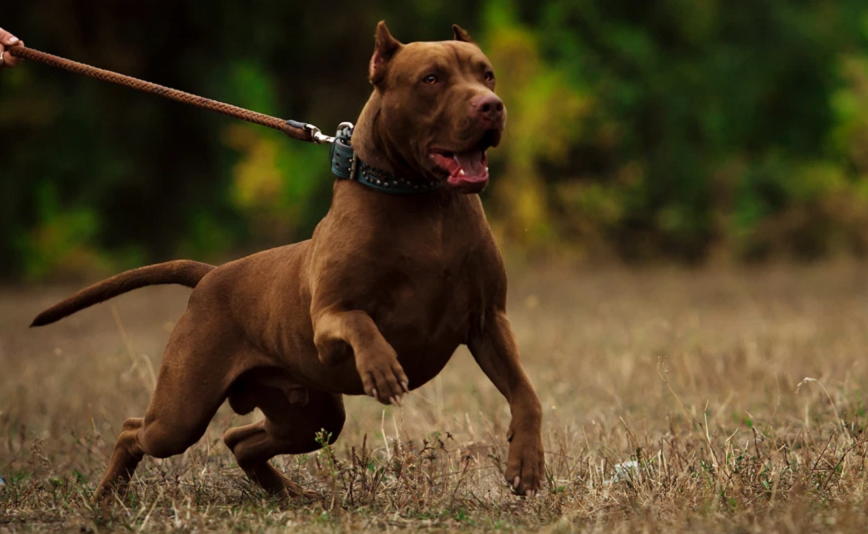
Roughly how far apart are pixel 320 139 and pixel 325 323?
1.08 meters

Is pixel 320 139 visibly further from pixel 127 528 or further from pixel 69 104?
pixel 69 104

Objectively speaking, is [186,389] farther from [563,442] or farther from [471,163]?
[563,442]

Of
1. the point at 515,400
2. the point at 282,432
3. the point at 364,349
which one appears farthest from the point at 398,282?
the point at 282,432

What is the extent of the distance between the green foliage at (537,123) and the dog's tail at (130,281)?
1509cm

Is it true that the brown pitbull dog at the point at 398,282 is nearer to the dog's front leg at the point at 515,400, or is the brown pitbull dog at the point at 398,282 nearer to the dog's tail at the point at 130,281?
the dog's front leg at the point at 515,400

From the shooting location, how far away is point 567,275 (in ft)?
62.5

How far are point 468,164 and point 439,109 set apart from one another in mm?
226

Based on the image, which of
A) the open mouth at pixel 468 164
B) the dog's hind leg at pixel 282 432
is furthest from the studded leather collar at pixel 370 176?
the dog's hind leg at pixel 282 432

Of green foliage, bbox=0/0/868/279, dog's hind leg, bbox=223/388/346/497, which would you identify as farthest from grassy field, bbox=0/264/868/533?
green foliage, bbox=0/0/868/279

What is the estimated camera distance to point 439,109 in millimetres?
4176

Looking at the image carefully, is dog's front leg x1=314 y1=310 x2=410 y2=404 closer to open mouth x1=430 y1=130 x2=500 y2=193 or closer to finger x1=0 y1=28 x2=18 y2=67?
open mouth x1=430 y1=130 x2=500 y2=193

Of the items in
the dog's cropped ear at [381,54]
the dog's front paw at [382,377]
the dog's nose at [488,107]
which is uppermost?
the dog's cropped ear at [381,54]

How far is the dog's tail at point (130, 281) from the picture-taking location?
5.42 m

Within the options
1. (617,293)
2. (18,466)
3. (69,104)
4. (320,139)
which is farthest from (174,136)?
(320,139)
